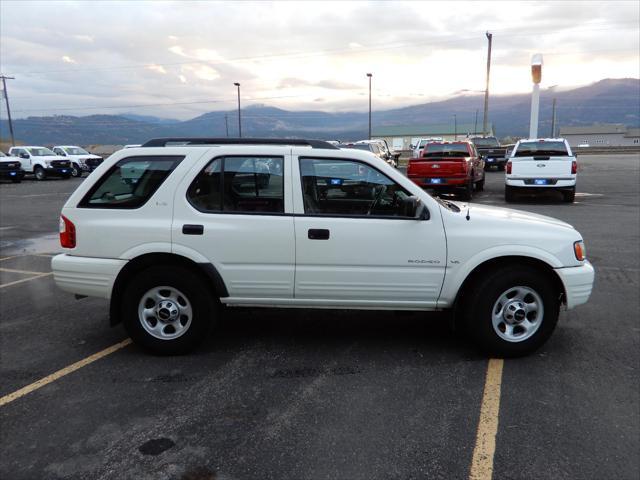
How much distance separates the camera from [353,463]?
3.00 m

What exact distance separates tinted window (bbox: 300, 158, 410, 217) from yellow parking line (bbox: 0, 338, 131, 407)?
232 cm

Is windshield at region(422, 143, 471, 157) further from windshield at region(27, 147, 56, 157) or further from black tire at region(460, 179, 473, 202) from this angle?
windshield at region(27, 147, 56, 157)

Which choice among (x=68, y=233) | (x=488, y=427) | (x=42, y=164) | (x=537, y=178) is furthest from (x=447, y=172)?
(x=42, y=164)

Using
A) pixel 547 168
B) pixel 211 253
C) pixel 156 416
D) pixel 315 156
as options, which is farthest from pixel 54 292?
pixel 547 168

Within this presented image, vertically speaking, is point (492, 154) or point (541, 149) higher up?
point (541, 149)

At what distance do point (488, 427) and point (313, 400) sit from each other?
120cm

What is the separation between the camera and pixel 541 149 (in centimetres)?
1532

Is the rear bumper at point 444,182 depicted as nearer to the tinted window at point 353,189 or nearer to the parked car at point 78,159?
the tinted window at point 353,189

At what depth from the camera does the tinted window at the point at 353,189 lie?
14.3ft

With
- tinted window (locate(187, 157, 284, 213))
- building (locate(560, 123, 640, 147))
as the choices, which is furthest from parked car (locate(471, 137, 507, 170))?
building (locate(560, 123, 640, 147))

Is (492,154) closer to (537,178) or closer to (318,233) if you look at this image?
(537,178)

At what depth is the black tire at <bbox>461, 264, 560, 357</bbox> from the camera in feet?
14.0

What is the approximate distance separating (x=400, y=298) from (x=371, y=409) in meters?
1.06

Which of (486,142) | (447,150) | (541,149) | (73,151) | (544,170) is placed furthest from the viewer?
(73,151)
